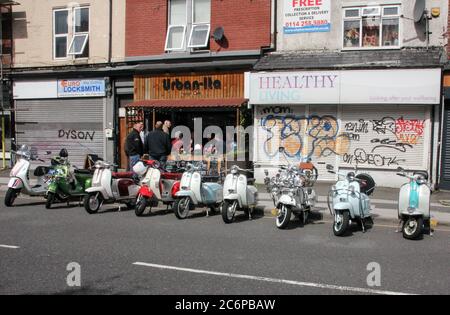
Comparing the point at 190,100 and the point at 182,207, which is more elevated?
the point at 190,100

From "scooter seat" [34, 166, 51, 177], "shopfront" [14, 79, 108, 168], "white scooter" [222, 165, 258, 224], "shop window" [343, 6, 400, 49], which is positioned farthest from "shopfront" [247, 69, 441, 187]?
"scooter seat" [34, 166, 51, 177]

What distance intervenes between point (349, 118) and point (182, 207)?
22.3 ft

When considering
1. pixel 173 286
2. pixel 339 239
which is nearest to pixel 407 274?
pixel 339 239

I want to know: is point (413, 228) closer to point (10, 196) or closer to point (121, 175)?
point (121, 175)

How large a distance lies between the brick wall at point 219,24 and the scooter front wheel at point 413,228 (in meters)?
8.89

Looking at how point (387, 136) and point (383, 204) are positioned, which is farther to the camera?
point (387, 136)

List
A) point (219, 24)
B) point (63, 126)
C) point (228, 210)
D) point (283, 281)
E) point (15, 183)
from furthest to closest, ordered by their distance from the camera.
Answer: point (63, 126)
point (219, 24)
point (15, 183)
point (228, 210)
point (283, 281)

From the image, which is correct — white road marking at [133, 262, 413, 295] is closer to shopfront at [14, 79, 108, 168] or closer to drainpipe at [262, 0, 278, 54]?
drainpipe at [262, 0, 278, 54]

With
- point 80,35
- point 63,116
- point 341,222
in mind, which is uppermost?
point 80,35

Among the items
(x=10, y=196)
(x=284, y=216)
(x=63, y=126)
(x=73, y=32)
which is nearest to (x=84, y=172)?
(x=10, y=196)

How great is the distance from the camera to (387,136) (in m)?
14.3

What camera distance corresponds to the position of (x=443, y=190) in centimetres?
1388

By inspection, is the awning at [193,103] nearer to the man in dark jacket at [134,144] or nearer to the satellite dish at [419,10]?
the man in dark jacket at [134,144]

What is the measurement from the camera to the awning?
15655mm
